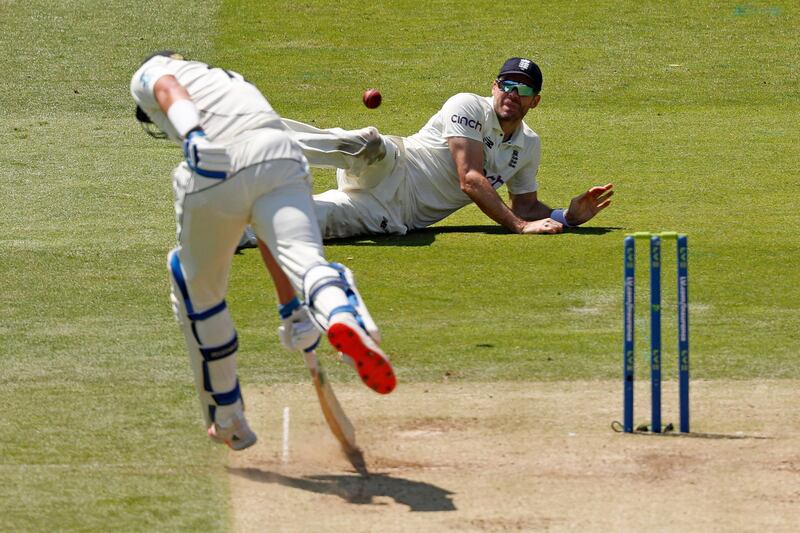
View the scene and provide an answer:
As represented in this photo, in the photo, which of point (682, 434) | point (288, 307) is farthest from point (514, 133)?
point (288, 307)

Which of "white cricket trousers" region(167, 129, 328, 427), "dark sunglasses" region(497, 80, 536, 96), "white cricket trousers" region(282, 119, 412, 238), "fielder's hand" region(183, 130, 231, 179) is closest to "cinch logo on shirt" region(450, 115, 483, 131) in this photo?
"dark sunglasses" region(497, 80, 536, 96)

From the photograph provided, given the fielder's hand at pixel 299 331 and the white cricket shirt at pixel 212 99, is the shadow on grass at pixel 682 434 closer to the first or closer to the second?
the fielder's hand at pixel 299 331

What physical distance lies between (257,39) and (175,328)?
1033 centimetres

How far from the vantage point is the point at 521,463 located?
5672 mm

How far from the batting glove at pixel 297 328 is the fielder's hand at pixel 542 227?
14.5 ft

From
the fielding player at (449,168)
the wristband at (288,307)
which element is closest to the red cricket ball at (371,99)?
the fielding player at (449,168)

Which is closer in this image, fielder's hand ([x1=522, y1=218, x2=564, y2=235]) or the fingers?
the fingers

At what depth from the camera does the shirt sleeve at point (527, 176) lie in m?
10.1

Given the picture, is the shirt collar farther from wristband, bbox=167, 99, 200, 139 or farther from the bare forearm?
wristband, bbox=167, 99, 200, 139

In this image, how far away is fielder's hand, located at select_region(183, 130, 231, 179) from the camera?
5.12 metres

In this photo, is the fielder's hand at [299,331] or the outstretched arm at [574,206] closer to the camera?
the fielder's hand at [299,331]

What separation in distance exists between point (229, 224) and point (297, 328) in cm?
57

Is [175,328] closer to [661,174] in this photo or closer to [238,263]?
[238,263]

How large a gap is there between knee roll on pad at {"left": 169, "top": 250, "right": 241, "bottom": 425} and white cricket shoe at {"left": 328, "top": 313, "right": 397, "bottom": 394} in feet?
2.62
